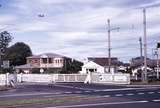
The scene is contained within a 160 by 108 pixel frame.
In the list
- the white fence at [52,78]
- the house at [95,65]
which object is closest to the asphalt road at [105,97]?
the white fence at [52,78]

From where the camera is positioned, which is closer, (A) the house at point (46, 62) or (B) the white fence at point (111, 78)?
(B) the white fence at point (111, 78)

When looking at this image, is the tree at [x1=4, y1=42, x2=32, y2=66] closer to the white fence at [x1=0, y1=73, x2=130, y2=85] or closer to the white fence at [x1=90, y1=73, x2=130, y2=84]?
the white fence at [x1=0, y1=73, x2=130, y2=85]

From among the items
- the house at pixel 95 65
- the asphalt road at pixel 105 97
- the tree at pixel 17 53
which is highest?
the tree at pixel 17 53

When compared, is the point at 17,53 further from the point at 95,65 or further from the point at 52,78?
the point at 52,78

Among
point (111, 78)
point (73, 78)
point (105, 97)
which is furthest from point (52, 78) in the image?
point (105, 97)

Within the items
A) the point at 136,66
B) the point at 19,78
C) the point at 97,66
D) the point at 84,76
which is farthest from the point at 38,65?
the point at 84,76

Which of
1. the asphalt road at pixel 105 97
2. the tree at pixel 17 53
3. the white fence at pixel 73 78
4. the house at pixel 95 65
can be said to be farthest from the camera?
the tree at pixel 17 53

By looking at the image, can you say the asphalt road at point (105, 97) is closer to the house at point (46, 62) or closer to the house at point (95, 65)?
the house at point (95, 65)

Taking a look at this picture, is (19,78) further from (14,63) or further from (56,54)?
(14,63)

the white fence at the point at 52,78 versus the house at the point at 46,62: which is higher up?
the house at the point at 46,62

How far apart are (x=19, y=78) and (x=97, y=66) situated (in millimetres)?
48226

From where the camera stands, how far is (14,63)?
16788 centimetres

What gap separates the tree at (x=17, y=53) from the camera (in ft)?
548

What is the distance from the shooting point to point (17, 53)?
557ft
